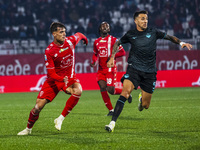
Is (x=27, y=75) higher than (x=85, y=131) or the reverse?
the reverse

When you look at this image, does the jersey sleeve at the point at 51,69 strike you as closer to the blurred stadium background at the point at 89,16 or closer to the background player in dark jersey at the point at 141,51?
the background player in dark jersey at the point at 141,51

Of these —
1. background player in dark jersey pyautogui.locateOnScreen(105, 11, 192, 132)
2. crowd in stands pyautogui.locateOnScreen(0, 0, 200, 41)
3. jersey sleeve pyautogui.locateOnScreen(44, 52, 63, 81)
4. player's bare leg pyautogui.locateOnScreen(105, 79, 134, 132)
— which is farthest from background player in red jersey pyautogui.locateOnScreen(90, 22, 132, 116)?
crowd in stands pyautogui.locateOnScreen(0, 0, 200, 41)

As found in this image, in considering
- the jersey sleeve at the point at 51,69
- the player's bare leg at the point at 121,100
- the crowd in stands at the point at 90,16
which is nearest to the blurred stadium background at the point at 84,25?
the crowd in stands at the point at 90,16

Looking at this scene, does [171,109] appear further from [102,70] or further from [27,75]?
[27,75]

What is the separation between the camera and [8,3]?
91.8 feet

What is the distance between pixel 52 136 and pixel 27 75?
14.0 m

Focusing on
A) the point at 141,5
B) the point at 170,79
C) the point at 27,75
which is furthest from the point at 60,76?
the point at 141,5

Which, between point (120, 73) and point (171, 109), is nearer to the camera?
point (171, 109)

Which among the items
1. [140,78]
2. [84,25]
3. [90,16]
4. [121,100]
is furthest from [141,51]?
[90,16]

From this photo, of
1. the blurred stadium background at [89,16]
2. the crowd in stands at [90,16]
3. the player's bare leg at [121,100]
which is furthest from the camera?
the crowd in stands at [90,16]

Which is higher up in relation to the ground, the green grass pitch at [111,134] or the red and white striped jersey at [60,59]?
the red and white striped jersey at [60,59]

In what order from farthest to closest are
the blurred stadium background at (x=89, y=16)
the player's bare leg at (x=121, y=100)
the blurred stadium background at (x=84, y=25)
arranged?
the blurred stadium background at (x=89, y=16) < the blurred stadium background at (x=84, y=25) < the player's bare leg at (x=121, y=100)

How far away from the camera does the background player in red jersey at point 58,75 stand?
7449 mm

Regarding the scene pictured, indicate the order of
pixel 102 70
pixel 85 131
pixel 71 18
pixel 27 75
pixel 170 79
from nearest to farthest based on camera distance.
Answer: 1. pixel 85 131
2. pixel 102 70
3. pixel 27 75
4. pixel 170 79
5. pixel 71 18
